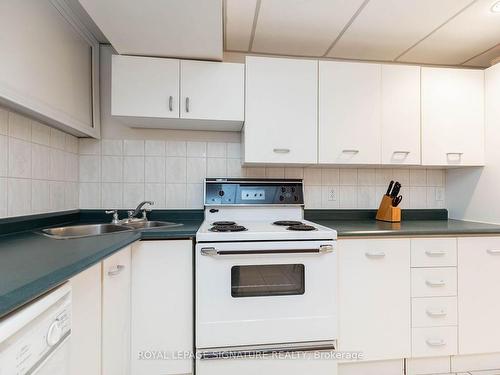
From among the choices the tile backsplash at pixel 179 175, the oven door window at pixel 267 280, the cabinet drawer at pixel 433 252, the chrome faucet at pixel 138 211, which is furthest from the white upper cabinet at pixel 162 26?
the cabinet drawer at pixel 433 252

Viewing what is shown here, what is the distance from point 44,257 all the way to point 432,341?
2071 mm

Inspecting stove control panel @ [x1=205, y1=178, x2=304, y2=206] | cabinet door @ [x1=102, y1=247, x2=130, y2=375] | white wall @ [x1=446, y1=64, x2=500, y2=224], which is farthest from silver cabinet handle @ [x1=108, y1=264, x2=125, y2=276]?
white wall @ [x1=446, y1=64, x2=500, y2=224]

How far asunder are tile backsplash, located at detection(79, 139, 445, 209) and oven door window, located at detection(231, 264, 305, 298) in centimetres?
78

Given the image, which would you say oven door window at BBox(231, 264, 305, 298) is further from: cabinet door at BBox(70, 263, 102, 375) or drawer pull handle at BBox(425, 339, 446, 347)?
drawer pull handle at BBox(425, 339, 446, 347)

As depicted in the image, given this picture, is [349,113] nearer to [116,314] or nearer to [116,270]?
[116,270]

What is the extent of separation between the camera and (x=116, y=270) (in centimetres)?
119

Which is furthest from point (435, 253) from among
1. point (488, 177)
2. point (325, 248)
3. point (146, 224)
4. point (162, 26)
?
point (162, 26)

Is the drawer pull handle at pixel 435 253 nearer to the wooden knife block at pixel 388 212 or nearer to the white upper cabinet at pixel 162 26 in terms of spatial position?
the wooden knife block at pixel 388 212

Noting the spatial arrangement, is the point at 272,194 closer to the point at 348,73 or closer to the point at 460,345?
the point at 348,73

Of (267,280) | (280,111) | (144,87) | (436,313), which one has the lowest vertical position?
(436,313)

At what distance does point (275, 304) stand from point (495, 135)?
6.42 feet

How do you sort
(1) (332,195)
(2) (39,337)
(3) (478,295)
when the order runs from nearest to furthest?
(2) (39,337) < (3) (478,295) < (1) (332,195)

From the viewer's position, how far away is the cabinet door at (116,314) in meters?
1.10

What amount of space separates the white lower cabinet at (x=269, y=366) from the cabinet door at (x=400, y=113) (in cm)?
136
